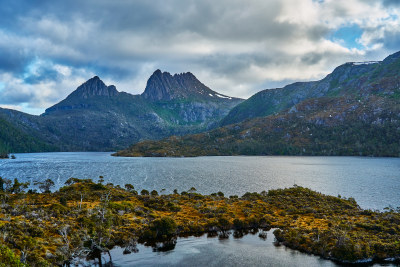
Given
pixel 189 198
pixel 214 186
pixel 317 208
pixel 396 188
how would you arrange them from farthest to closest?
1. pixel 214 186
2. pixel 396 188
3. pixel 189 198
4. pixel 317 208

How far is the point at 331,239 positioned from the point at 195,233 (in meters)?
31.5

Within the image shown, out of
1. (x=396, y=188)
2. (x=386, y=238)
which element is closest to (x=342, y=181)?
(x=396, y=188)

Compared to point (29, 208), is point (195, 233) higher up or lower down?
lower down

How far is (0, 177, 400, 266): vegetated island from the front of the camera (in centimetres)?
5166

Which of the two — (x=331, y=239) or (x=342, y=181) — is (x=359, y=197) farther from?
(x=331, y=239)

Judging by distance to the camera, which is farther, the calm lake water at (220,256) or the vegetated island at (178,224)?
the vegetated island at (178,224)

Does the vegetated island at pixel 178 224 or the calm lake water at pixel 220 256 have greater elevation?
the vegetated island at pixel 178 224

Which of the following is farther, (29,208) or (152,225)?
(29,208)

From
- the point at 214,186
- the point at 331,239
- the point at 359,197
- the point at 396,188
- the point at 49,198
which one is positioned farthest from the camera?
the point at 214,186

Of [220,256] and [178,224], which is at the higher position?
[178,224]

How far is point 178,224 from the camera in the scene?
72.3 meters

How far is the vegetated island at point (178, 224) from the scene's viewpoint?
51656 millimetres

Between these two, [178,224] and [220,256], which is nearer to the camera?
[220,256]

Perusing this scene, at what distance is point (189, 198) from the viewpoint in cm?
10844
